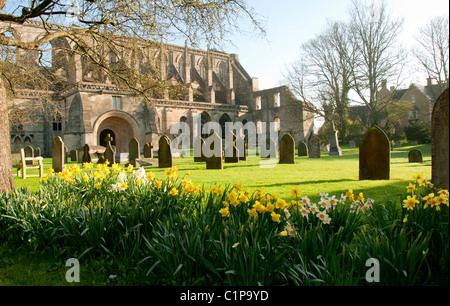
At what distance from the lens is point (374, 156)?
25.8 feet

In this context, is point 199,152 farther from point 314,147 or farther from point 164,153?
point 314,147

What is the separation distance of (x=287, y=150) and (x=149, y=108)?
848 inches

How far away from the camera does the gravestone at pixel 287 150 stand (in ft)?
46.0

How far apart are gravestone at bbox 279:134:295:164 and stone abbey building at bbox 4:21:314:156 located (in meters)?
7.95

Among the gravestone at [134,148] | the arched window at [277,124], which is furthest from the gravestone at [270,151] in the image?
the arched window at [277,124]

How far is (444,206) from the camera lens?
8.82 feet

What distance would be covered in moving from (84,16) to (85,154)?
13.1 meters

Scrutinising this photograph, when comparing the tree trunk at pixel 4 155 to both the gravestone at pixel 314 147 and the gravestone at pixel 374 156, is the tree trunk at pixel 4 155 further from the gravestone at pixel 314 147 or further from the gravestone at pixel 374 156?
the gravestone at pixel 314 147

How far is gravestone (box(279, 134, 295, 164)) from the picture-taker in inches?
552

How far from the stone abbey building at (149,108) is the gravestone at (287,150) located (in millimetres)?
7950

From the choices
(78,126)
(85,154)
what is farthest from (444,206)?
(78,126)

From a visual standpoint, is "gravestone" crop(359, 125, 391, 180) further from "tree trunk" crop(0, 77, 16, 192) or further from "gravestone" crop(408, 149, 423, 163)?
"tree trunk" crop(0, 77, 16, 192)
